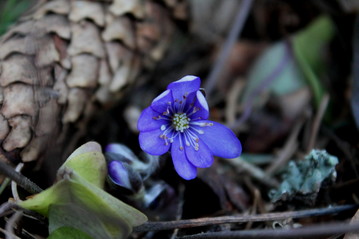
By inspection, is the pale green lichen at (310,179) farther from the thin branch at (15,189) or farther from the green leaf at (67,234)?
the thin branch at (15,189)

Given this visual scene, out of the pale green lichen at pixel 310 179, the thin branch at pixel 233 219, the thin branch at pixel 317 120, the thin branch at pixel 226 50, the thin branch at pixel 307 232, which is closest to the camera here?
the thin branch at pixel 307 232

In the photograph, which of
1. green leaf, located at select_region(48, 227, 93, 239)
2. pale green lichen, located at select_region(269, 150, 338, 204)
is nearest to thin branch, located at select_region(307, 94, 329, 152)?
pale green lichen, located at select_region(269, 150, 338, 204)

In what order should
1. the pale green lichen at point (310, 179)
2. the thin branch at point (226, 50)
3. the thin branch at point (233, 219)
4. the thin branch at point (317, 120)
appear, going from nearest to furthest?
the thin branch at point (233, 219), the pale green lichen at point (310, 179), the thin branch at point (317, 120), the thin branch at point (226, 50)

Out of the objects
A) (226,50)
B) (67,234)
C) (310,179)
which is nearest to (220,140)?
(310,179)

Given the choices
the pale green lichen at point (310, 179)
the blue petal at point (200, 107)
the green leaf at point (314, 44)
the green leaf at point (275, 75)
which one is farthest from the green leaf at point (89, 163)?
the green leaf at point (314, 44)

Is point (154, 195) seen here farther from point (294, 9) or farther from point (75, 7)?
point (294, 9)

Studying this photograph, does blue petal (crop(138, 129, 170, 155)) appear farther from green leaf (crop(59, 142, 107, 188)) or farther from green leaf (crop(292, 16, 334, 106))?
green leaf (crop(292, 16, 334, 106))

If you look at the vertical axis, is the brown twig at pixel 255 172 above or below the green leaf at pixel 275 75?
below
